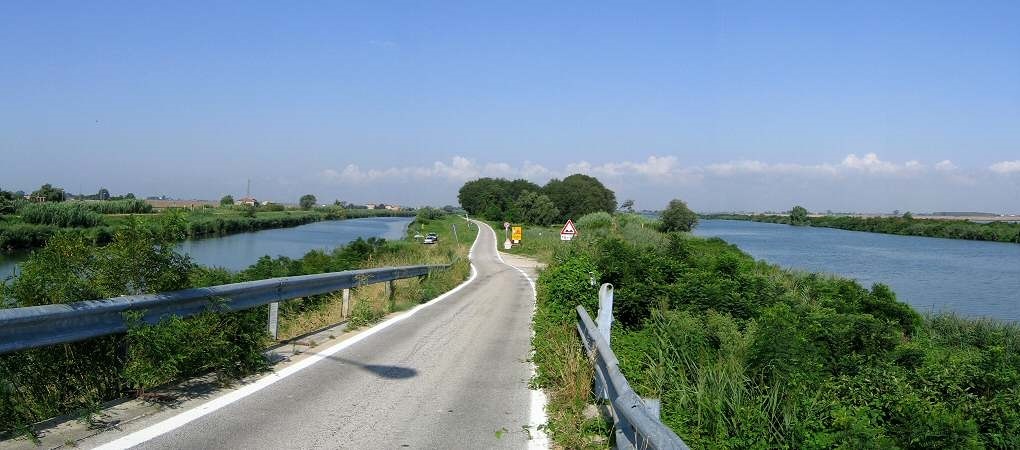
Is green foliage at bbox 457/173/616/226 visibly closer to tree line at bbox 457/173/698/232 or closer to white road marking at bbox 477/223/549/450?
tree line at bbox 457/173/698/232

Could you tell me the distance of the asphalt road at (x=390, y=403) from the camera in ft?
16.2

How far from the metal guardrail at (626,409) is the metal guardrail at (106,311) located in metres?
3.69

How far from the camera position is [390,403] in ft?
20.2

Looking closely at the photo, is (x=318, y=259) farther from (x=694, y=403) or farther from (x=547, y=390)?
(x=694, y=403)

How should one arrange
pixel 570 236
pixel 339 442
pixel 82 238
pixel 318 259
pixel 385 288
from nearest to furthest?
pixel 339 442
pixel 82 238
pixel 385 288
pixel 318 259
pixel 570 236

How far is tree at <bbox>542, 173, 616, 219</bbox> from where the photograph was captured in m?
139

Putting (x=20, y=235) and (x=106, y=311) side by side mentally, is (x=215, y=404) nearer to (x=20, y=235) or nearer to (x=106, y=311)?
(x=106, y=311)

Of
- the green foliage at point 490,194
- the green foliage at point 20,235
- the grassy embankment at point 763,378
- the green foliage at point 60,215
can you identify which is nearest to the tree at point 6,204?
the green foliage at point 60,215

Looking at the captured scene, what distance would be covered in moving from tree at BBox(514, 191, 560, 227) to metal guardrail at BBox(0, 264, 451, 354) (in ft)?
348

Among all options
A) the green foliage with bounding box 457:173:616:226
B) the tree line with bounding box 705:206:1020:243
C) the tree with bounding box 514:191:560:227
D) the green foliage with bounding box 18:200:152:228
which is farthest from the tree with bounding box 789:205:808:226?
the green foliage with bounding box 18:200:152:228

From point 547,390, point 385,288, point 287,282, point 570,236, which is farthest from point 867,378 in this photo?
point 570,236

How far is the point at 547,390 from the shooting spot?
7.17 m

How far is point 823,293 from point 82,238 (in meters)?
20.2

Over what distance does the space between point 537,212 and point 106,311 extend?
109982 millimetres
